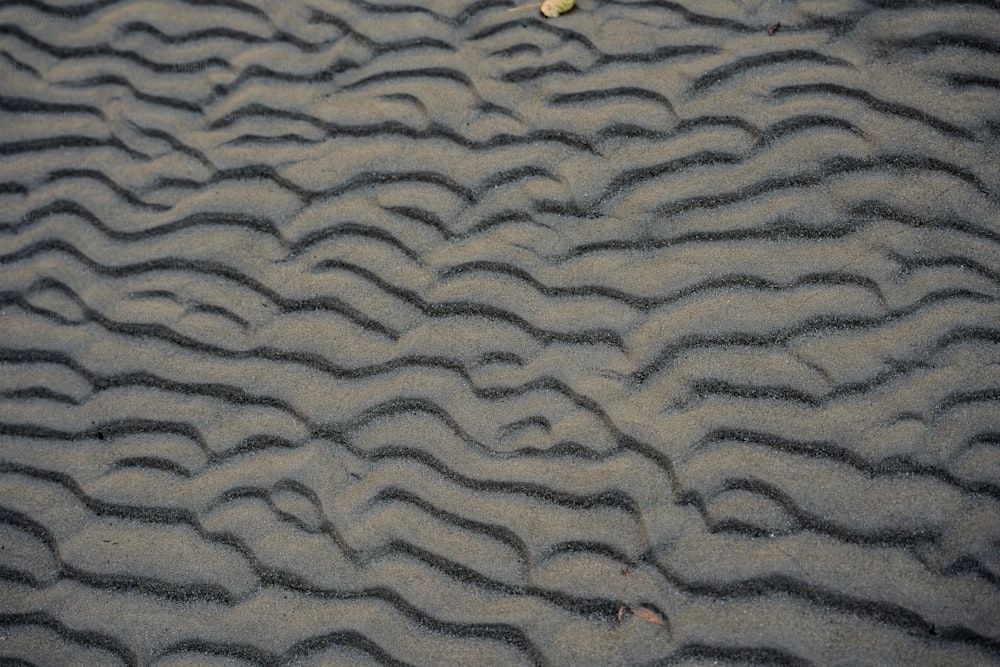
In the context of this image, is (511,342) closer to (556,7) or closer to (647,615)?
(647,615)

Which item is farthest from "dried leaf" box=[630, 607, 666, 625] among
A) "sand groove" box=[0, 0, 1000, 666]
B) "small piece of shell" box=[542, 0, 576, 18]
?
"small piece of shell" box=[542, 0, 576, 18]

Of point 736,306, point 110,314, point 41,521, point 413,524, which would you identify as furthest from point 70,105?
point 736,306

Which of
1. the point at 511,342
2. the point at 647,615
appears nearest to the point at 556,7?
the point at 511,342

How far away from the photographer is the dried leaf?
236 cm

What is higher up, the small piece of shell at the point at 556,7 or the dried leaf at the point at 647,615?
the small piece of shell at the point at 556,7

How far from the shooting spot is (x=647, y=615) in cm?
237

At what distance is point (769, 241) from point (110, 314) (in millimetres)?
2247

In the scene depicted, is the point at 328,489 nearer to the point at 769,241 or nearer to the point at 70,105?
the point at 769,241

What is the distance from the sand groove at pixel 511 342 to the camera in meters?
2.43

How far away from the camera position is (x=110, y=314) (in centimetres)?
309

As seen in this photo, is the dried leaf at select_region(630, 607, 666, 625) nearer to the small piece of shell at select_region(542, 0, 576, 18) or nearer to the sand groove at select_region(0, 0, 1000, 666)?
the sand groove at select_region(0, 0, 1000, 666)

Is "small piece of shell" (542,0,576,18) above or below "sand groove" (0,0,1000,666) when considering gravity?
above

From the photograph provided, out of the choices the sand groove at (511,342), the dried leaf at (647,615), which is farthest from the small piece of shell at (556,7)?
the dried leaf at (647,615)

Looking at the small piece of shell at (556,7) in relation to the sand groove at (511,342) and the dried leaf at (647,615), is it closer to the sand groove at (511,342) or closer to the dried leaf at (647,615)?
the sand groove at (511,342)
